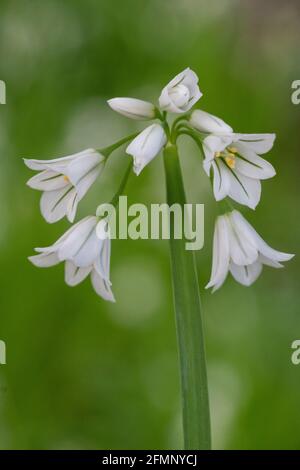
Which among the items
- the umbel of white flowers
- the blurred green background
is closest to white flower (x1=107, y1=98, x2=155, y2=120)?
the umbel of white flowers

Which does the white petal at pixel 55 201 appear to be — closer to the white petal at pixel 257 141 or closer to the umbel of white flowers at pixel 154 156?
the umbel of white flowers at pixel 154 156

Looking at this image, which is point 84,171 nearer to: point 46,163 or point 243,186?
point 46,163

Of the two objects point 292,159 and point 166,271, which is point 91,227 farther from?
point 292,159

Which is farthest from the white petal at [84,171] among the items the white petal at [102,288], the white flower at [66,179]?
the white petal at [102,288]

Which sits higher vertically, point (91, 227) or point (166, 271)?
point (166, 271)

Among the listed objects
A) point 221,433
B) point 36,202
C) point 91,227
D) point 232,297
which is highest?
point 36,202
